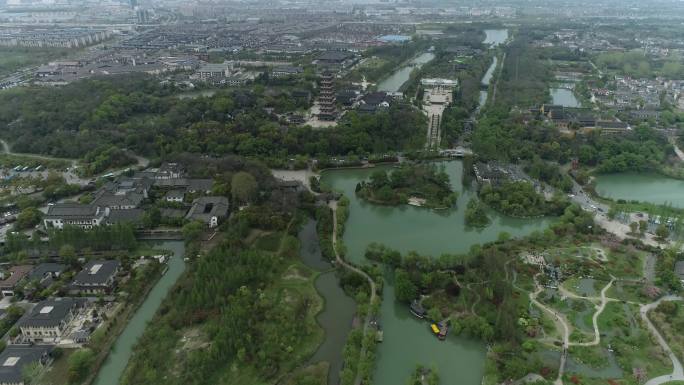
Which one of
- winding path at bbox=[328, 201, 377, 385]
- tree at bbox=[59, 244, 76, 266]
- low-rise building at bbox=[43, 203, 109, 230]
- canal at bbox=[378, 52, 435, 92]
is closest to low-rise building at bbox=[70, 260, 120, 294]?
tree at bbox=[59, 244, 76, 266]

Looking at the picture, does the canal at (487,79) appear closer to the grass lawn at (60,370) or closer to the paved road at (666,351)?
the paved road at (666,351)

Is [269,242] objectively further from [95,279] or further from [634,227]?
[634,227]

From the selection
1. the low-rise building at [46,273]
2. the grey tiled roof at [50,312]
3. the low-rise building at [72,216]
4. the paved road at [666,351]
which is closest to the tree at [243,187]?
the low-rise building at [72,216]

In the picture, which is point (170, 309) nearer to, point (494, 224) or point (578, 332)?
point (578, 332)

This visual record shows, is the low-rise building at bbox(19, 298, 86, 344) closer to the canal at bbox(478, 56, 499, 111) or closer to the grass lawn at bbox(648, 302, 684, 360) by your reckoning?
the grass lawn at bbox(648, 302, 684, 360)

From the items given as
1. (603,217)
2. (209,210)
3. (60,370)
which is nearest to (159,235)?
(209,210)

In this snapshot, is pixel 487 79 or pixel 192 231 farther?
pixel 487 79

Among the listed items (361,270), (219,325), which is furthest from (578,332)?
(219,325)
